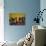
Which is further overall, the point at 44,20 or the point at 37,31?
the point at 44,20

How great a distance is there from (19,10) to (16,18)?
1.07 ft

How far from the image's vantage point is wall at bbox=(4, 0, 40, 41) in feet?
17.1

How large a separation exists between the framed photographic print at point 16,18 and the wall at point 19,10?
0.14 metres

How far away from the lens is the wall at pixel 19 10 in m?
5.22

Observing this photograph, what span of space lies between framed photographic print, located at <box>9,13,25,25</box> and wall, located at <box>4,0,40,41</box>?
0.14 metres

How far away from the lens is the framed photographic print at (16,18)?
5.27m

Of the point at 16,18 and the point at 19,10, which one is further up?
the point at 19,10

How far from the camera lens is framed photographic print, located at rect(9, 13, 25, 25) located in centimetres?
527

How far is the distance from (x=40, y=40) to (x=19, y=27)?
9.25ft

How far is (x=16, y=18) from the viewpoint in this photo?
527cm

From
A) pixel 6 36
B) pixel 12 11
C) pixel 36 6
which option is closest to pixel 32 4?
pixel 36 6

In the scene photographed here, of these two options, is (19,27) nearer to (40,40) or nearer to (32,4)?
(32,4)

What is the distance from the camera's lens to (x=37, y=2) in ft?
17.3

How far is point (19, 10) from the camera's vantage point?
5250 mm
